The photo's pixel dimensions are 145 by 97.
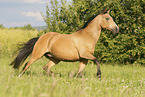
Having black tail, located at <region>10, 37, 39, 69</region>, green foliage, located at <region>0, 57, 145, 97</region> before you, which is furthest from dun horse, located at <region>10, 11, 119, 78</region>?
green foliage, located at <region>0, 57, 145, 97</region>

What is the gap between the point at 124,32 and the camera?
1141 cm

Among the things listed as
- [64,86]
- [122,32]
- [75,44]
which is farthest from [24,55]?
[122,32]

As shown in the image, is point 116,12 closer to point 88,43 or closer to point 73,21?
point 73,21

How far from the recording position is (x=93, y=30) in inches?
253

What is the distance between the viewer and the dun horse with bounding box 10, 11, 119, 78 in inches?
244

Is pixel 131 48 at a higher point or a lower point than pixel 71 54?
lower

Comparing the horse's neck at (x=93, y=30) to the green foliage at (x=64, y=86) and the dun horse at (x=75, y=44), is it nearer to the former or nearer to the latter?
the dun horse at (x=75, y=44)

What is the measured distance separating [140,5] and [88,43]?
6616mm

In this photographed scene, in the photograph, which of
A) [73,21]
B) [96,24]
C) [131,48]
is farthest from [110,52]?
[96,24]

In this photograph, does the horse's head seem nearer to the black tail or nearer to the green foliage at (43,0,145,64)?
the black tail

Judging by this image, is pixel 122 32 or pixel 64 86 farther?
pixel 122 32

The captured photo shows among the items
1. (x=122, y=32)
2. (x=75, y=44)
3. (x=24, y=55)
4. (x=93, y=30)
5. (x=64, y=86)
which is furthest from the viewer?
(x=122, y=32)

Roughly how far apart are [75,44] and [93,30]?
77cm

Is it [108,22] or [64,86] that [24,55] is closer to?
[64,86]
